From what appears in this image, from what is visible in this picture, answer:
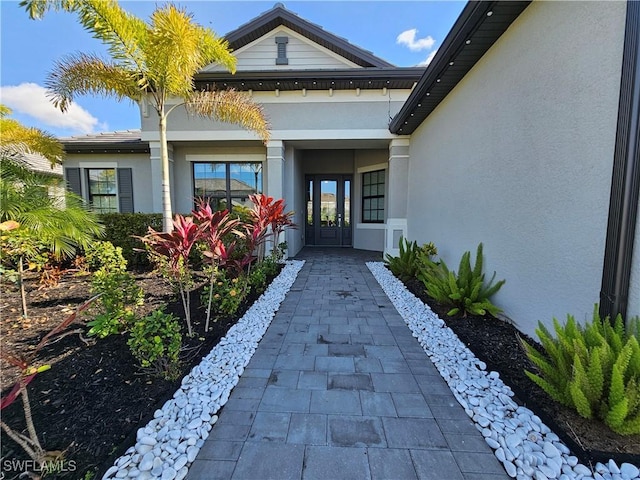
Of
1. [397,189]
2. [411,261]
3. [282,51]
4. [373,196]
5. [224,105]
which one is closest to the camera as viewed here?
[224,105]

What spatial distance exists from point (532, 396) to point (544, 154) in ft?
6.88

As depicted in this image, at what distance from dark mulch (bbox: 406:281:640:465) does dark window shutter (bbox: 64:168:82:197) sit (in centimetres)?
1066

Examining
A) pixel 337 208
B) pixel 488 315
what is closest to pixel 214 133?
pixel 337 208

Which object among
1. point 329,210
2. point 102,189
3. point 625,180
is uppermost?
point 102,189

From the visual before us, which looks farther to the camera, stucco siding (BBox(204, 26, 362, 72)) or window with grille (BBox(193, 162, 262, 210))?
window with grille (BBox(193, 162, 262, 210))

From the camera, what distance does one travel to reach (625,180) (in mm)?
1863

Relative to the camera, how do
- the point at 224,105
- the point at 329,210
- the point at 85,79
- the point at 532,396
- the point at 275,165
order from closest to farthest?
the point at 532,396
the point at 85,79
the point at 224,105
the point at 275,165
the point at 329,210

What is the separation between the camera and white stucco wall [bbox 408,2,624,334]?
210 centimetres

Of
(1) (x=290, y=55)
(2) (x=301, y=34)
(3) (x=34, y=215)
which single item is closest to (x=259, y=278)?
(3) (x=34, y=215)

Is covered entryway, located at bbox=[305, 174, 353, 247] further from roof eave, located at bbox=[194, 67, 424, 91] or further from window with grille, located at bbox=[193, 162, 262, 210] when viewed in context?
roof eave, located at bbox=[194, 67, 424, 91]

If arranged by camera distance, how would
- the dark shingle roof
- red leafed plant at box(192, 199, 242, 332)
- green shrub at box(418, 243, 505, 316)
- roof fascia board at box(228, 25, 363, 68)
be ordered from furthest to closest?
the dark shingle roof < roof fascia board at box(228, 25, 363, 68) < green shrub at box(418, 243, 505, 316) < red leafed plant at box(192, 199, 242, 332)

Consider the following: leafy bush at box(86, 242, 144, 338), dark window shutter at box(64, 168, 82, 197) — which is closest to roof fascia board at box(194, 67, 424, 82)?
dark window shutter at box(64, 168, 82, 197)

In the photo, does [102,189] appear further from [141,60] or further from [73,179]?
[141,60]

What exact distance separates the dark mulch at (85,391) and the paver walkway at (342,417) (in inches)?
21.1
